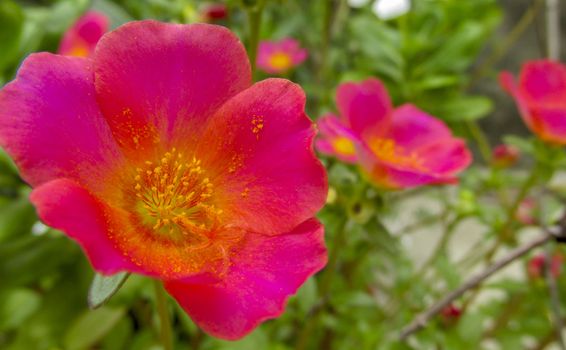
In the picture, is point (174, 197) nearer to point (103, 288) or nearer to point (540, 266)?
point (103, 288)

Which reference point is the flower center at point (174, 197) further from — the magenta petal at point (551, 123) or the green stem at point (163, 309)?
the magenta petal at point (551, 123)

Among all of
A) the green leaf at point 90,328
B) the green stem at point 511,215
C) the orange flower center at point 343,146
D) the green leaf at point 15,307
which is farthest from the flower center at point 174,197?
the green stem at point 511,215

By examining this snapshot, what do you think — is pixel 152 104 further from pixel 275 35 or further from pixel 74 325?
pixel 275 35

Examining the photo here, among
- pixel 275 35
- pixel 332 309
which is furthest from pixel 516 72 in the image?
pixel 332 309

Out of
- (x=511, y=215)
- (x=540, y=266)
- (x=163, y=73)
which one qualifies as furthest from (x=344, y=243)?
(x=540, y=266)

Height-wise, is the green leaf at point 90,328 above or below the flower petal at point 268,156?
below

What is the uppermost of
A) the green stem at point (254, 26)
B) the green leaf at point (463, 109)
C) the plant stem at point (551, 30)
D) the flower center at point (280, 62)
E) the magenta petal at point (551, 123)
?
the green stem at point (254, 26)
